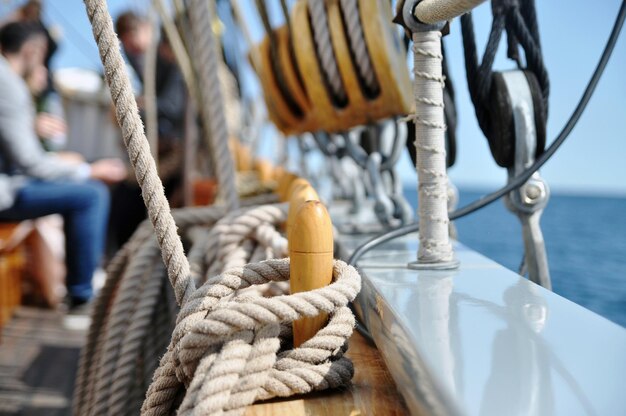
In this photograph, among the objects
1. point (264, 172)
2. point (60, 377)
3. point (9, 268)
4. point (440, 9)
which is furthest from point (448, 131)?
point (264, 172)

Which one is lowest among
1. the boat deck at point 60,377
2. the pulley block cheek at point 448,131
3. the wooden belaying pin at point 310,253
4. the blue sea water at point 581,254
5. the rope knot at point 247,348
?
the blue sea water at point 581,254

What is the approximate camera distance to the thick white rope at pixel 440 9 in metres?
0.65

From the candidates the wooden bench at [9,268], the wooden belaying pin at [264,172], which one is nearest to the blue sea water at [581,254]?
the wooden belaying pin at [264,172]

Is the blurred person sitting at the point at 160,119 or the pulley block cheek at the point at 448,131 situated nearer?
the pulley block cheek at the point at 448,131

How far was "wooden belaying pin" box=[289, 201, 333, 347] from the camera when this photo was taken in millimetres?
604

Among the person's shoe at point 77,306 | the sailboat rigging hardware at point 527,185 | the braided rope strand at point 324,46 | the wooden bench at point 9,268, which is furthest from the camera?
the person's shoe at point 77,306

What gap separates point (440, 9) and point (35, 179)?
6.04ft

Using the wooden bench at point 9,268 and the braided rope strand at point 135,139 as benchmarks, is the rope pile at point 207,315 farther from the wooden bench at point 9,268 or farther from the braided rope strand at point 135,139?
the wooden bench at point 9,268

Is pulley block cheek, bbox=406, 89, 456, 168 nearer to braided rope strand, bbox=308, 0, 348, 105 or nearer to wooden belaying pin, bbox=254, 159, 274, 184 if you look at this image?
braided rope strand, bbox=308, 0, 348, 105

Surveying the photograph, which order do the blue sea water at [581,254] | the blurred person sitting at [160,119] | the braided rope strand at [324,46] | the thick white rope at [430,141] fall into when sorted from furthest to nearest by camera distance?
the blue sea water at [581,254]
the blurred person sitting at [160,119]
the braided rope strand at [324,46]
the thick white rope at [430,141]

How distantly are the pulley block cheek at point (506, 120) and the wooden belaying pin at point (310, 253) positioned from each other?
1.34 feet

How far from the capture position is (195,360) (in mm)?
590

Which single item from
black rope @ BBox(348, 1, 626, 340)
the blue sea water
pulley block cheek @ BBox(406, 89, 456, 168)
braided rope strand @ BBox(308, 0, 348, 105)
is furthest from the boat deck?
the blue sea water

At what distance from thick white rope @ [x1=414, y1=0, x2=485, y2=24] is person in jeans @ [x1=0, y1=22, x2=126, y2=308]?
5.50ft
